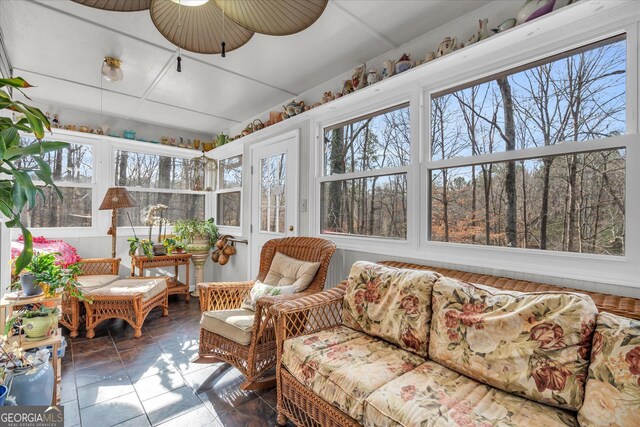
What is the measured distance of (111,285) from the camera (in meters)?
Result: 3.13

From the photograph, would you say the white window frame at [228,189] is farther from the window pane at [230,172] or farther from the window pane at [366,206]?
the window pane at [366,206]

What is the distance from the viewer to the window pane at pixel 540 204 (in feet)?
4.98

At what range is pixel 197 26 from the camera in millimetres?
1393

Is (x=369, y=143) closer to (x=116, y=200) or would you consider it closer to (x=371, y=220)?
(x=371, y=220)

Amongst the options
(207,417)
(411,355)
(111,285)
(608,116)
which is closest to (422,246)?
(411,355)

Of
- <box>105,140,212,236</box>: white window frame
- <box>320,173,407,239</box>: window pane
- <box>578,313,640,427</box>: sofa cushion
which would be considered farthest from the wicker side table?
<box>578,313,640,427</box>: sofa cushion

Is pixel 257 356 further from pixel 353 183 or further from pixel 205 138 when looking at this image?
pixel 205 138

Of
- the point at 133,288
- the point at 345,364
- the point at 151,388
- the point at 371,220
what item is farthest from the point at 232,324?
the point at 133,288

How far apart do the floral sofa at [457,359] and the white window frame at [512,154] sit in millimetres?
196

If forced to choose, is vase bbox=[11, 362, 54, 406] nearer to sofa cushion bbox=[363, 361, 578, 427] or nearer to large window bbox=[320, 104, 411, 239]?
sofa cushion bbox=[363, 361, 578, 427]

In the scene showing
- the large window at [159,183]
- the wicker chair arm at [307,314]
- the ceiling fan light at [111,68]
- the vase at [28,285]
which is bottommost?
the wicker chair arm at [307,314]

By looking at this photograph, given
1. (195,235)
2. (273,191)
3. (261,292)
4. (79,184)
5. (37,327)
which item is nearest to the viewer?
(37,327)

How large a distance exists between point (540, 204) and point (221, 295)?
2328 mm

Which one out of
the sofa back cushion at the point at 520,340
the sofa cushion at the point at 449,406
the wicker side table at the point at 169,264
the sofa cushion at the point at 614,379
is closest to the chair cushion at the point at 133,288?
the wicker side table at the point at 169,264
